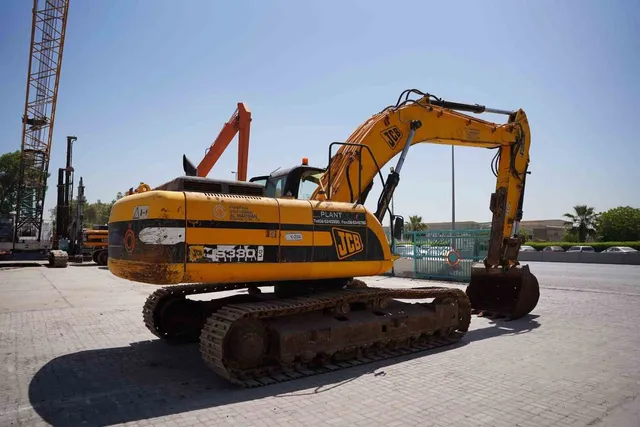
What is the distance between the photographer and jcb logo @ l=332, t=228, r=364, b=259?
6.44 meters

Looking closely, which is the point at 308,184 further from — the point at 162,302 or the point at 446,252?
the point at 446,252

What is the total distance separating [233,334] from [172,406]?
1.04 meters

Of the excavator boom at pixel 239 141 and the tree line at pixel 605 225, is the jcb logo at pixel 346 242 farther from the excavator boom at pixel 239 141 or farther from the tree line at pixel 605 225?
the tree line at pixel 605 225

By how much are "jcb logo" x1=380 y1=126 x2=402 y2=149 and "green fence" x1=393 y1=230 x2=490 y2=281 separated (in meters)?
9.41

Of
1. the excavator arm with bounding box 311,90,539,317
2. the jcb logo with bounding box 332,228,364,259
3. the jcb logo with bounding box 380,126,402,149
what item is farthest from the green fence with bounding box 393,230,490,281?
the jcb logo with bounding box 332,228,364,259

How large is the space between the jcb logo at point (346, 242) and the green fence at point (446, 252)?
10896mm

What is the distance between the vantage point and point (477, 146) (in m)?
10.1

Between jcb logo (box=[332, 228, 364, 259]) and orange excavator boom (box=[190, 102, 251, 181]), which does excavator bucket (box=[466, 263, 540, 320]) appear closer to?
jcb logo (box=[332, 228, 364, 259])

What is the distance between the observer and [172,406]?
4688 mm

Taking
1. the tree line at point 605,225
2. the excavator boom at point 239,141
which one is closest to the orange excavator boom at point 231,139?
the excavator boom at point 239,141

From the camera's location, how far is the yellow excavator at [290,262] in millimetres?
5348

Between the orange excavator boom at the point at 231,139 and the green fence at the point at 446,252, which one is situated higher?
the orange excavator boom at the point at 231,139

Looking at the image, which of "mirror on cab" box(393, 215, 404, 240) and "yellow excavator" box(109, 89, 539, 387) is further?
"mirror on cab" box(393, 215, 404, 240)

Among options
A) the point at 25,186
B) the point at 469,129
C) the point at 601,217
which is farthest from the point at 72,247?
the point at 601,217
